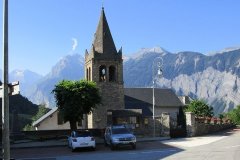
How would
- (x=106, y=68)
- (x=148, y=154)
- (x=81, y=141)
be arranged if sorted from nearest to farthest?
(x=148, y=154)
(x=81, y=141)
(x=106, y=68)

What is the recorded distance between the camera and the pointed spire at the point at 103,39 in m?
65.0

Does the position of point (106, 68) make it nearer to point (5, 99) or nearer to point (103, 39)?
point (103, 39)

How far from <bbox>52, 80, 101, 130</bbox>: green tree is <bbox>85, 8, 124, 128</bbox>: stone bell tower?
13336mm

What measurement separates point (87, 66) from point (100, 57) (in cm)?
378

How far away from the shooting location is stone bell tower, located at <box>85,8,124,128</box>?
209 ft

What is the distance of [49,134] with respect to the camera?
49812 millimetres

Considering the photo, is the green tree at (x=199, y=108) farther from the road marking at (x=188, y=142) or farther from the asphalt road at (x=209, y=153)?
the asphalt road at (x=209, y=153)

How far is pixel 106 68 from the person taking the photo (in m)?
64.9

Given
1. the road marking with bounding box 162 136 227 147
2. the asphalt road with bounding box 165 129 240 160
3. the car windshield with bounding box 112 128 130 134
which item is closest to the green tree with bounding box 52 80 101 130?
the road marking with bounding box 162 136 227 147

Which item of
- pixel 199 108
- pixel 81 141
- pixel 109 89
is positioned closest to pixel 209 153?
pixel 81 141

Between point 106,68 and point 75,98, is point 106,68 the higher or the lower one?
the higher one

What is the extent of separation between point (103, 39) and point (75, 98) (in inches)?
742

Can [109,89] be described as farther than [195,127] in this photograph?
Yes

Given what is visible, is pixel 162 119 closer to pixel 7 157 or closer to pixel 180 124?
pixel 180 124
